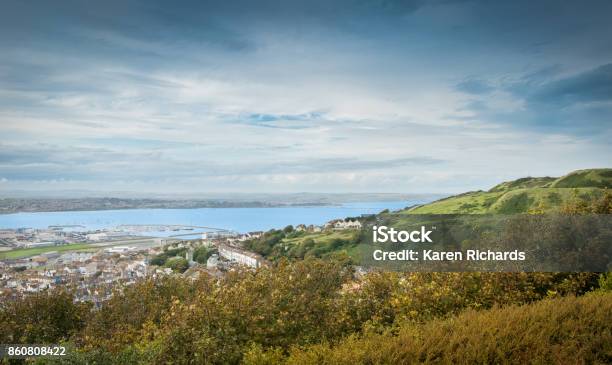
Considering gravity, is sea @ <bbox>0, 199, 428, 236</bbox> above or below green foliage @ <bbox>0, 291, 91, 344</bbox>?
above

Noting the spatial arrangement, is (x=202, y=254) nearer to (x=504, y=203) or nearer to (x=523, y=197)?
(x=504, y=203)

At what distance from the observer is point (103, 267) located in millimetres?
20797

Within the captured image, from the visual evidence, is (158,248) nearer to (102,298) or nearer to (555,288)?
(102,298)

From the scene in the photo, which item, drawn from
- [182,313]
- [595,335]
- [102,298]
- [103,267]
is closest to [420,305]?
[595,335]

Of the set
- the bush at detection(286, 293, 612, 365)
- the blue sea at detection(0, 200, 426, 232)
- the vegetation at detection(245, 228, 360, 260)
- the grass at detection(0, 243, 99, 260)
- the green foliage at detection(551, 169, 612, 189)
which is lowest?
the vegetation at detection(245, 228, 360, 260)

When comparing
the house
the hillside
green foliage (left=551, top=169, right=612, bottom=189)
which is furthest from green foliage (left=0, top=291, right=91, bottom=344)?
green foliage (left=551, top=169, right=612, bottom=189)

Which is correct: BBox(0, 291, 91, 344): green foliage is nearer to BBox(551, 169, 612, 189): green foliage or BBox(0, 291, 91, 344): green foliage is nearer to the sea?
the sea

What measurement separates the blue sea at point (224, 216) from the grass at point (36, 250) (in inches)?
172

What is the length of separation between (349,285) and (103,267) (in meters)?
14.4

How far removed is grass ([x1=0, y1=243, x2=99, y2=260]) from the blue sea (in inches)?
172

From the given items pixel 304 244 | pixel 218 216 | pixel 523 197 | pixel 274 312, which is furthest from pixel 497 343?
pixel 523 197

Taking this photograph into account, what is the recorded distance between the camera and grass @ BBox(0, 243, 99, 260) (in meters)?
22.5

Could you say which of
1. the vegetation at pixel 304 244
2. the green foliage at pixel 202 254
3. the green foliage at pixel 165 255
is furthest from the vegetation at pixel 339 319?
the vegetation at pixel 304 244

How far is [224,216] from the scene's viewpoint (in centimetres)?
4384
